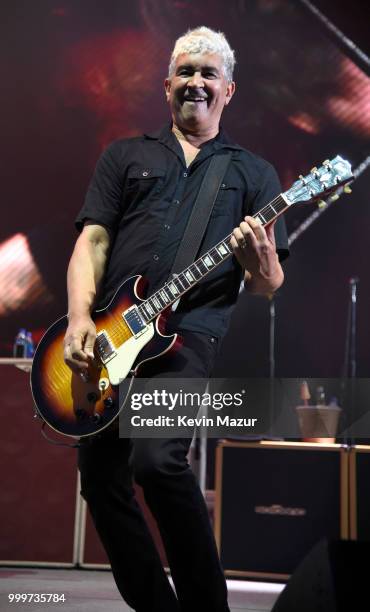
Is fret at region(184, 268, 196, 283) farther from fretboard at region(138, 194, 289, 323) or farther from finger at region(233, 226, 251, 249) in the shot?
finger at region(233, 226, 251, 249)

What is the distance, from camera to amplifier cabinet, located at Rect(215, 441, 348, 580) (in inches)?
146

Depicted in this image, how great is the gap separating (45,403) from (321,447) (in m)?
1.97

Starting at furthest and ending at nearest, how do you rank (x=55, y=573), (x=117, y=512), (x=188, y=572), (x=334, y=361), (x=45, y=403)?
1. (x=334, y=361)
2. (x=55, y=573)
3. (x=45, y=403)
4. (x=117, y=512)
5. (x=188, y=572)

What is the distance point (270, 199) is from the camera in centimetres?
237

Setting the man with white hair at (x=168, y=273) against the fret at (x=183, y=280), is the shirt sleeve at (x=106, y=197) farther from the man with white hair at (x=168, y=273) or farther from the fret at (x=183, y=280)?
the fret at (x=183, y=280)

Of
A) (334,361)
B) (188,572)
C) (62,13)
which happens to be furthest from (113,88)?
(188,572)

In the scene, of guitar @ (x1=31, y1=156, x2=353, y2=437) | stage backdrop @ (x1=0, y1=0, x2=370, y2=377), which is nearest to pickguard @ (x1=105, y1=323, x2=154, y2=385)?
guitar @ (x1=31, y1=156, x2=353, y2=437)

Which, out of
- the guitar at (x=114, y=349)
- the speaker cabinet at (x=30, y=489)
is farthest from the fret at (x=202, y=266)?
the speaker cabinet at (x=30, y=489)

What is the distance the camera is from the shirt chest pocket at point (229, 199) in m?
2.36

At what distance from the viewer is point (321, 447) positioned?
3842mm

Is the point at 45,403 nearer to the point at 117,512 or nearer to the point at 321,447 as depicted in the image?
the point at 117,512

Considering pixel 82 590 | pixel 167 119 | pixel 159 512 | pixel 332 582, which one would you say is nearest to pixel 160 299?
pixel 159 512

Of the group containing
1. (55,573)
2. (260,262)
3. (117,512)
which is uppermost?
(260,262)

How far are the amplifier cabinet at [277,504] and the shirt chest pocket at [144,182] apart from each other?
6.38 feet
